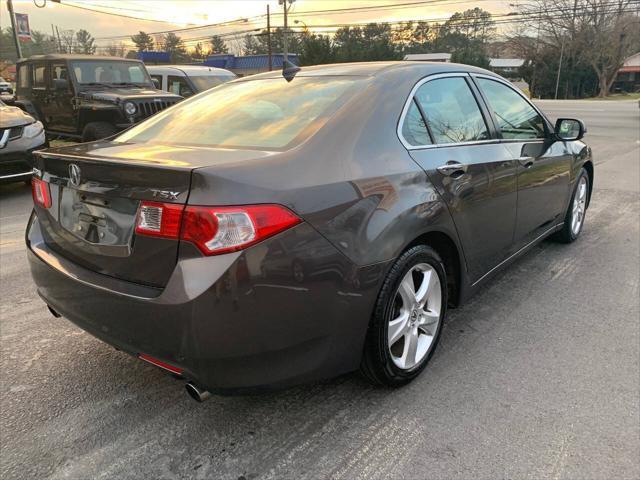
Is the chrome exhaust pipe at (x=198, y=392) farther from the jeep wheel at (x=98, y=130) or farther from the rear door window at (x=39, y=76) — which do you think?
the rear door window at (x=39, y=76)

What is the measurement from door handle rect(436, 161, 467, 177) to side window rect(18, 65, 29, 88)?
1113 centimetres

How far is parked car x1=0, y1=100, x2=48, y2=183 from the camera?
677 cm

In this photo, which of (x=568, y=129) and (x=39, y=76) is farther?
(x=39, y=76)

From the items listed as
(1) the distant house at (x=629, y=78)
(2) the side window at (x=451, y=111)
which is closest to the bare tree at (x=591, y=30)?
(1) the distant house at (x=629, y=78)

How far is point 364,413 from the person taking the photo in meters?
2.51

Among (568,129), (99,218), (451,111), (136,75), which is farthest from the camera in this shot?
(136,75)

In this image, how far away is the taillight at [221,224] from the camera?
1.89 metres

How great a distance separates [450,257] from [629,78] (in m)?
79.6

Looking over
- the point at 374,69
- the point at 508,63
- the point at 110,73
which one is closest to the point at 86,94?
the point at 110,73

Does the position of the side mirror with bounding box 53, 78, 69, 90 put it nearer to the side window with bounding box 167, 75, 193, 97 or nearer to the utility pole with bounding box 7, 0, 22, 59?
the side window with bounding box 167, 75, 193, 97

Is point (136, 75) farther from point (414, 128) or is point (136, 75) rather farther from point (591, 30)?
point (591, 30)

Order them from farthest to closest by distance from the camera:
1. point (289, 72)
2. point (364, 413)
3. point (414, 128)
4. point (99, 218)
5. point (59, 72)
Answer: point (59, 72) → point (289, 72) → point (414, 128) → point (364, 413) → point (99, 218)

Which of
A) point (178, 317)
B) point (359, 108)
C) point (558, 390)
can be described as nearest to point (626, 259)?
point (558, 390)

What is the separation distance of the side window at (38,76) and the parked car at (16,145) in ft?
12.2
